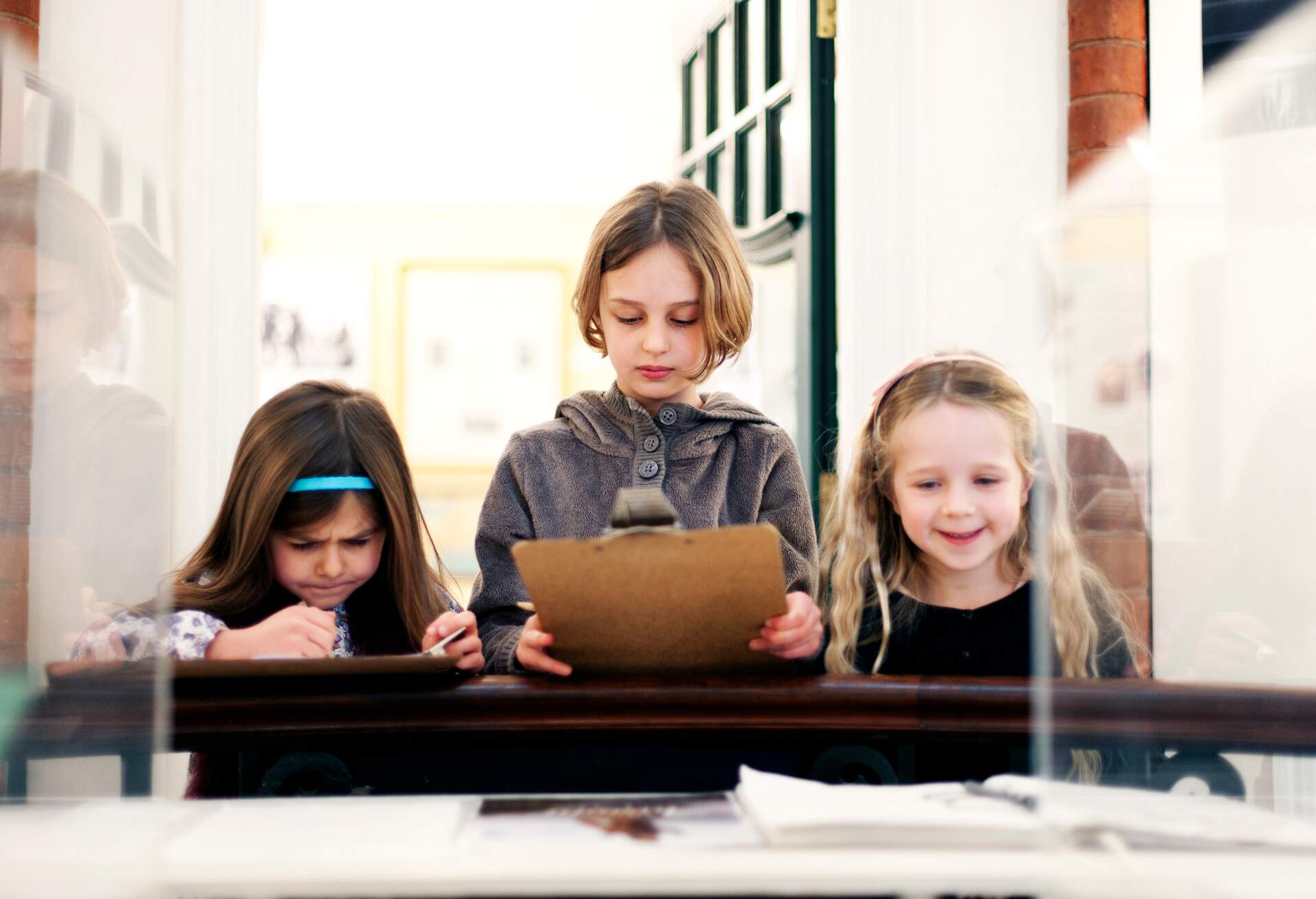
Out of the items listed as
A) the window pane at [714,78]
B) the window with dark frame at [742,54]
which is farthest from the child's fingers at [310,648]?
the window pane at [714,78]

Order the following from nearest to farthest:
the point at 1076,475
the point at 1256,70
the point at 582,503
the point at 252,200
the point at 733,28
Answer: the point at 1076,475
the point at 1256,70
the point at 582,503
the point at 252,200
the point at 733,28

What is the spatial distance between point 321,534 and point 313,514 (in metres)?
0.03

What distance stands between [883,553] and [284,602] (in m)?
0.81

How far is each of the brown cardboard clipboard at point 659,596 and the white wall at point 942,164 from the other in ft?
4.34

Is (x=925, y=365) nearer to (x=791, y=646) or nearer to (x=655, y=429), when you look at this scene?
(x=655, y=429)

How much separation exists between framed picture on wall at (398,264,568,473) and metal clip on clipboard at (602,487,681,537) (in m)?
4.68

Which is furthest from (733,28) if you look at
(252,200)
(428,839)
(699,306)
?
A: (428,839)

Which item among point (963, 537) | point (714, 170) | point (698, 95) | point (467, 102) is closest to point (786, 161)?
point (714, 170)

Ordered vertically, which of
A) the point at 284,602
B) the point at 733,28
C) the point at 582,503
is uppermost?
the point at 733,28

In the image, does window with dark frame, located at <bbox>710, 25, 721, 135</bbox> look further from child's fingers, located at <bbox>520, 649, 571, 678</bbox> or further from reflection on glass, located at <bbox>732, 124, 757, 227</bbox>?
child's fingers, located at <bbox>520, 649, 571, 678</bbox>

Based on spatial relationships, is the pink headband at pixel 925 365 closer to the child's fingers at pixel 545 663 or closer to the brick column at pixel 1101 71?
the child's fingers at pixel 545 663

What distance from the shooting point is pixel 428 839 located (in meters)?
0.73

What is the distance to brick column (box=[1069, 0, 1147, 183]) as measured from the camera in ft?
7.13

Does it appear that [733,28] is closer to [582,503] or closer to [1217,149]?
[582,503]
